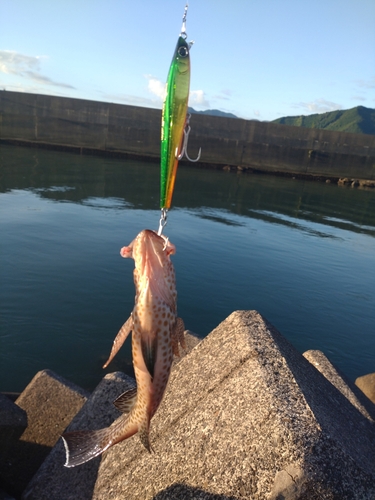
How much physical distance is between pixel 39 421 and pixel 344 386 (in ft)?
12.7

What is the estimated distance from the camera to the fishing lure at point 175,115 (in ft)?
9.14

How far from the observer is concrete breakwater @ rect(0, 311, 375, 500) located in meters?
2.86

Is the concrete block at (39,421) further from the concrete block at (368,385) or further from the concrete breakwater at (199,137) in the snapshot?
the concrete breakwater at (199,137)

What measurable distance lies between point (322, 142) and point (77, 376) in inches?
1694

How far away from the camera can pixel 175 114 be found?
2855mm

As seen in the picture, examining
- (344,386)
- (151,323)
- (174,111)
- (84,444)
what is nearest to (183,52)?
(174,111)

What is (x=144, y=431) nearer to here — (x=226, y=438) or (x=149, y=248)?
(x=226, y=438)

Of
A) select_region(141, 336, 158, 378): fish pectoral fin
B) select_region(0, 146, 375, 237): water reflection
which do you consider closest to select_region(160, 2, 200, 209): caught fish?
select_region(141, 336, 158, 378): fish pectoral fin

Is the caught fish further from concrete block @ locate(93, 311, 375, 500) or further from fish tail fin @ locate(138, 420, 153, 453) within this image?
concrete block @ locate(93, 311, 375, 500)

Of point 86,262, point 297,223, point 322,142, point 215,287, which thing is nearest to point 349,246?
point 297,223

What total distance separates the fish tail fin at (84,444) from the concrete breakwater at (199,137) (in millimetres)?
39935

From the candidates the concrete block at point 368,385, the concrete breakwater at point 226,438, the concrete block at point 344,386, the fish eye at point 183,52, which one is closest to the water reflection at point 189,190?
the concrete block at point 368,385

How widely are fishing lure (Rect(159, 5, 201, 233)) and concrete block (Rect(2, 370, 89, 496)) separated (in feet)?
11.6

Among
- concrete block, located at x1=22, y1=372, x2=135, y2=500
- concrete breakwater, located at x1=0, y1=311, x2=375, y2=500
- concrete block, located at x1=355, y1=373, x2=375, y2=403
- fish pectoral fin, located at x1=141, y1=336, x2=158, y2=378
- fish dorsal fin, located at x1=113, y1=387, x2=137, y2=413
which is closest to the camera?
fish pectoral fin, located at x1=141, y1=336, x2=158, y2=378
